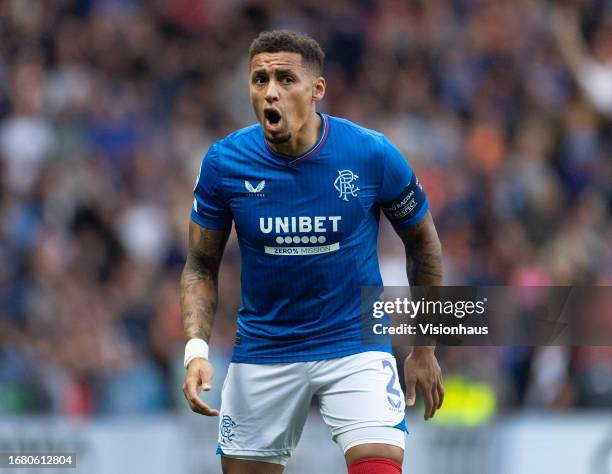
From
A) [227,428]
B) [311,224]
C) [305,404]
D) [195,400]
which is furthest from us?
[227,428]

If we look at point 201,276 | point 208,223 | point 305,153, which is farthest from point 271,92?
point 201,276

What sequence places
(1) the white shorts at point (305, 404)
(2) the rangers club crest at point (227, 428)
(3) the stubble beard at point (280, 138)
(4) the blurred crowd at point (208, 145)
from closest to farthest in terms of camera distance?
Result: 1. (1) the white shorts at point (305, 404)
2. (3) the stubble beard at point (280, 138)
3. (2) the rangers club crest at point (227, 428)
4. (4) the blurred crowd at point (208, 145)

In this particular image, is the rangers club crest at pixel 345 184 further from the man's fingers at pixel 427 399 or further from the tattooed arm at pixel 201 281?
the man's fingers at pixel 427 399

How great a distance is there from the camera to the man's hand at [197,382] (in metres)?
5.62

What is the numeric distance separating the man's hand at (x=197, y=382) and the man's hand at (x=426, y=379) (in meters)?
0.99

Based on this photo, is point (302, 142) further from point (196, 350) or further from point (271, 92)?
point (196, 350)

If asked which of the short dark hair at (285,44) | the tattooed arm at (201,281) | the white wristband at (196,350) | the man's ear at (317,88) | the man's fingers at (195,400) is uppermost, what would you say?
the short dark hair at (285,44)

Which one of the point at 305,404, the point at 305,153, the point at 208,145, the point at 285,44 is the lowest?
the point at 305,404

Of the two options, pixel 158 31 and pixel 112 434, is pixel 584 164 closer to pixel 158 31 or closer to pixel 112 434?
pixel 158 31

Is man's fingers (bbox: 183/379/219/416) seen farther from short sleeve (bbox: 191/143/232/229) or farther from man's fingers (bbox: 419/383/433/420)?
man's fingers (bbox: 419/383/433/420)

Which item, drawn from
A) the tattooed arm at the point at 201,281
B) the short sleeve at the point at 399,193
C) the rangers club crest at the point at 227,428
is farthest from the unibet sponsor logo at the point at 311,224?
the rangers club crest at the point at 227,428

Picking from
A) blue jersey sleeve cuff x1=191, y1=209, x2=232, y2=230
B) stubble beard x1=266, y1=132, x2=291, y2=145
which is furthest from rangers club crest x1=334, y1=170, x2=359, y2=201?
blue jersey sleeve cuff x1=191, y1=209, x2=232, y2=230

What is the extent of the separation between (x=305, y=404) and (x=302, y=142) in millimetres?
1170

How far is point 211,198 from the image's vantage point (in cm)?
625
